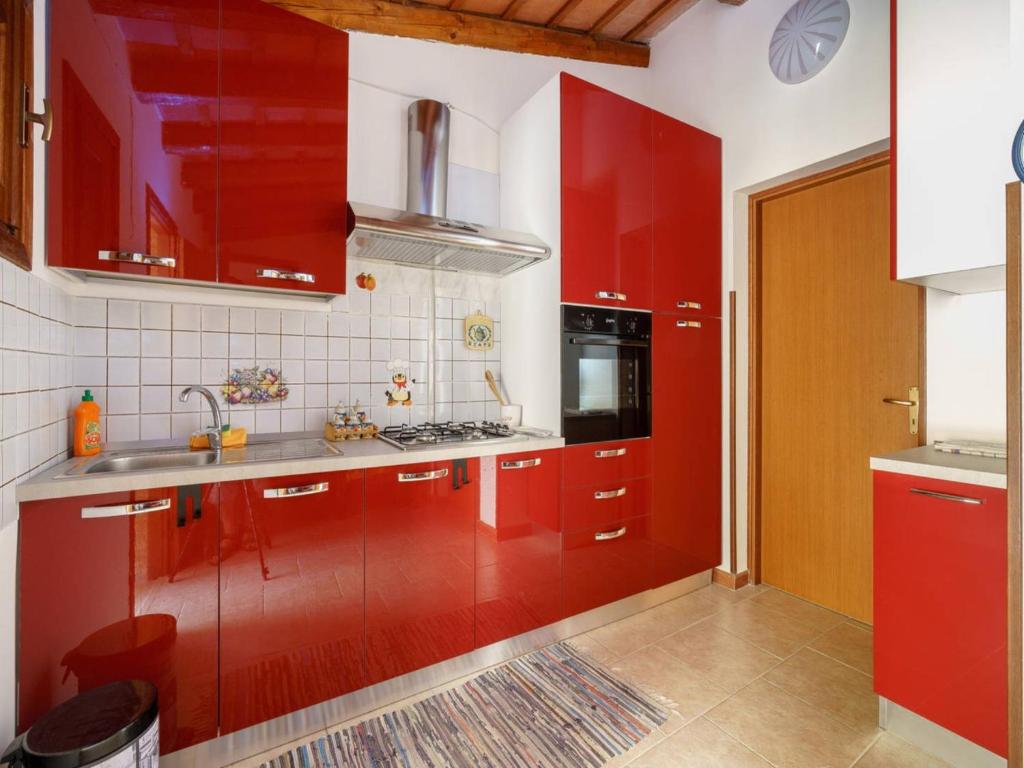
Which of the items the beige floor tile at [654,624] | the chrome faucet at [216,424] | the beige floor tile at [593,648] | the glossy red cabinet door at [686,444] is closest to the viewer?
the chrome faucet at [216,424]

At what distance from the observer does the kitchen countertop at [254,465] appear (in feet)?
4.08

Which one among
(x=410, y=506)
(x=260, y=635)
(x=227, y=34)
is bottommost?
(x=260, y=635)

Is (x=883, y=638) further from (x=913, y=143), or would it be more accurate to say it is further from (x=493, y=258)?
(x=493, y=258)

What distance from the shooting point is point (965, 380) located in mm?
1858

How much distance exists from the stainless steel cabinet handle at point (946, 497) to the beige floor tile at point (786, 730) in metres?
0.84

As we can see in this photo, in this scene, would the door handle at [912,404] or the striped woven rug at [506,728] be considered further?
the door handle at [912,404]

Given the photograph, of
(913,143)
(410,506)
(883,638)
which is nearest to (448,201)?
(410,506)

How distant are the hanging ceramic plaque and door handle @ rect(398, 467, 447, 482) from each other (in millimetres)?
877

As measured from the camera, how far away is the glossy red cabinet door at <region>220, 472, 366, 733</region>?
1444 millimetres

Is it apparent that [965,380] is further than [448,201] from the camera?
No

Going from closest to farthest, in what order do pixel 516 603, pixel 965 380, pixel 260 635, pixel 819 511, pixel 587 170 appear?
1. pixel 260 635
2. pixel 965 380
3. pixel 516 603
4. pixel 587 170
5. pixel 819 511

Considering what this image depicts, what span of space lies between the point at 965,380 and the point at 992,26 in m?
1.20

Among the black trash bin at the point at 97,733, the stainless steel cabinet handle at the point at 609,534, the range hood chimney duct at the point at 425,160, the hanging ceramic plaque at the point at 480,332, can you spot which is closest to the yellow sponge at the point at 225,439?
the black trash bin at the point at 97,733

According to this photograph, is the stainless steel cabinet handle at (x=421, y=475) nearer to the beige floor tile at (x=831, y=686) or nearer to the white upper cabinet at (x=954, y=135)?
the beige floor tile at (x=831, y=686)
